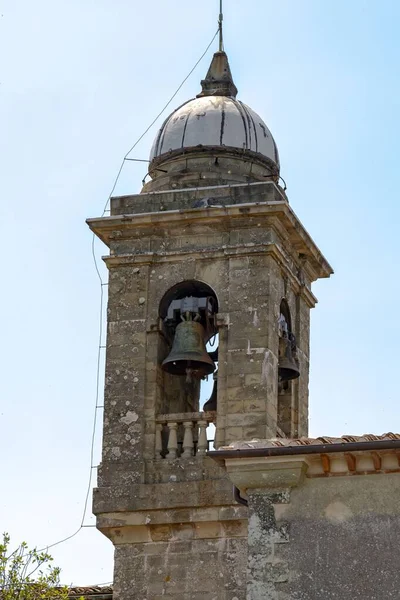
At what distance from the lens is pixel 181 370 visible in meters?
20.7

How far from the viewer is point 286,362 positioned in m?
20.9

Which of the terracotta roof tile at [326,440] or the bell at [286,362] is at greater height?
the bell at [286,362]

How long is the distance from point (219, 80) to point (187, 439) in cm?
438

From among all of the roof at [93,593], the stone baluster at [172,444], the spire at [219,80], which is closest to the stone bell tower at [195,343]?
the stone baluster at [172,444]

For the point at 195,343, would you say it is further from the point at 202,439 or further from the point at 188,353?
the point at 202,439

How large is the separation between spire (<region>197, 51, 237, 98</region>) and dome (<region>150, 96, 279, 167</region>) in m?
0.33

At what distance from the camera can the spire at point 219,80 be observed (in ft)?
73.6

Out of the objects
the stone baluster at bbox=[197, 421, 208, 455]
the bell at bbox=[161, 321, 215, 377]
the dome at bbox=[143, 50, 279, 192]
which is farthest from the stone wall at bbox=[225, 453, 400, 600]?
the dome at bbox=[143, 50, 279, 192]

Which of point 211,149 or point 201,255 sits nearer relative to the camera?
point 201,255

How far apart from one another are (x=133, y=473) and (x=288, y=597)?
5.78m

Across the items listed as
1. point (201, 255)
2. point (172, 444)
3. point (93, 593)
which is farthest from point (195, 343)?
point (93, 593)

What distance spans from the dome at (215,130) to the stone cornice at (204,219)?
3.45 ft

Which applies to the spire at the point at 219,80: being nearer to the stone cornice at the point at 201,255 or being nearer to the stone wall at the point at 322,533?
the stone cornice at the point at 201,255

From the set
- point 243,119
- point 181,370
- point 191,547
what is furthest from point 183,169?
point 191,547
